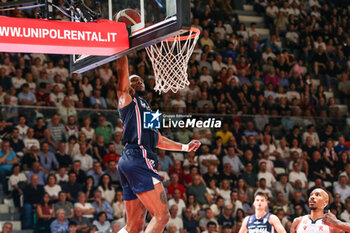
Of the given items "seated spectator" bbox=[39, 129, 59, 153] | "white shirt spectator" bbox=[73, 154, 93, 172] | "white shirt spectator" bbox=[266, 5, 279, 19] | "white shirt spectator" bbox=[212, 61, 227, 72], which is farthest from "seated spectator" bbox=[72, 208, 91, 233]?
"white shirt spectator" bbox=[266, 5, 279, 19]

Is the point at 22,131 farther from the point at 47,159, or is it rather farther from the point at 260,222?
the point at 260,222

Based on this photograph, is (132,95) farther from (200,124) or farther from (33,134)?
(200,124)

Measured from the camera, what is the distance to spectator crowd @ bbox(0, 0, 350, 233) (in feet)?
35.2

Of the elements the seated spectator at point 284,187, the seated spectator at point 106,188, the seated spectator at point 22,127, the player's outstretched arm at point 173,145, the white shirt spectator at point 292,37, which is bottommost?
the seated spectator at point 284,187

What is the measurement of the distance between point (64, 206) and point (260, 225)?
383 centimetres

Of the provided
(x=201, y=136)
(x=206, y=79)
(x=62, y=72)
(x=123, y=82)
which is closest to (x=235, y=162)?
(x=201, y=136)

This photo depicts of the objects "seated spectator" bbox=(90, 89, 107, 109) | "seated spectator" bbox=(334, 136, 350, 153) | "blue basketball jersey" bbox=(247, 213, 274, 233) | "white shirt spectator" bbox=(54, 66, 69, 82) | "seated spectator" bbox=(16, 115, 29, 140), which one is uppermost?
"white shirt spectator" bbox=(54, 66, 69, 82)

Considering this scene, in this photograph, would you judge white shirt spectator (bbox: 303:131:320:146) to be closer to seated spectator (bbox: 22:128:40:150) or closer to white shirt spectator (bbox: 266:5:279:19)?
white shirt spectator (bbox: 266:5:279:19)

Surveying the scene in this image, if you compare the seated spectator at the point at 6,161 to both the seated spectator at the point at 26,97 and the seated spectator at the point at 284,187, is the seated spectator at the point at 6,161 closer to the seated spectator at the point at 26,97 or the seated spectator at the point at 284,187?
the seated spectator at the point at 26,97

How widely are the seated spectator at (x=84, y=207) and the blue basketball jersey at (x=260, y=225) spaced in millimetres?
3436

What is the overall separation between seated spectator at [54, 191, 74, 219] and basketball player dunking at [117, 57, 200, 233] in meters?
4.19

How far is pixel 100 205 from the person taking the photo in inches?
428

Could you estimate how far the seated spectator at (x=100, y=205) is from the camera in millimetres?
10820

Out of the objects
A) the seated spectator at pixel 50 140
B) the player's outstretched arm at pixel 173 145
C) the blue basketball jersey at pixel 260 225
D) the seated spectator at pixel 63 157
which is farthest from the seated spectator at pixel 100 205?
the player's outstretched arm at pixel 173 145
